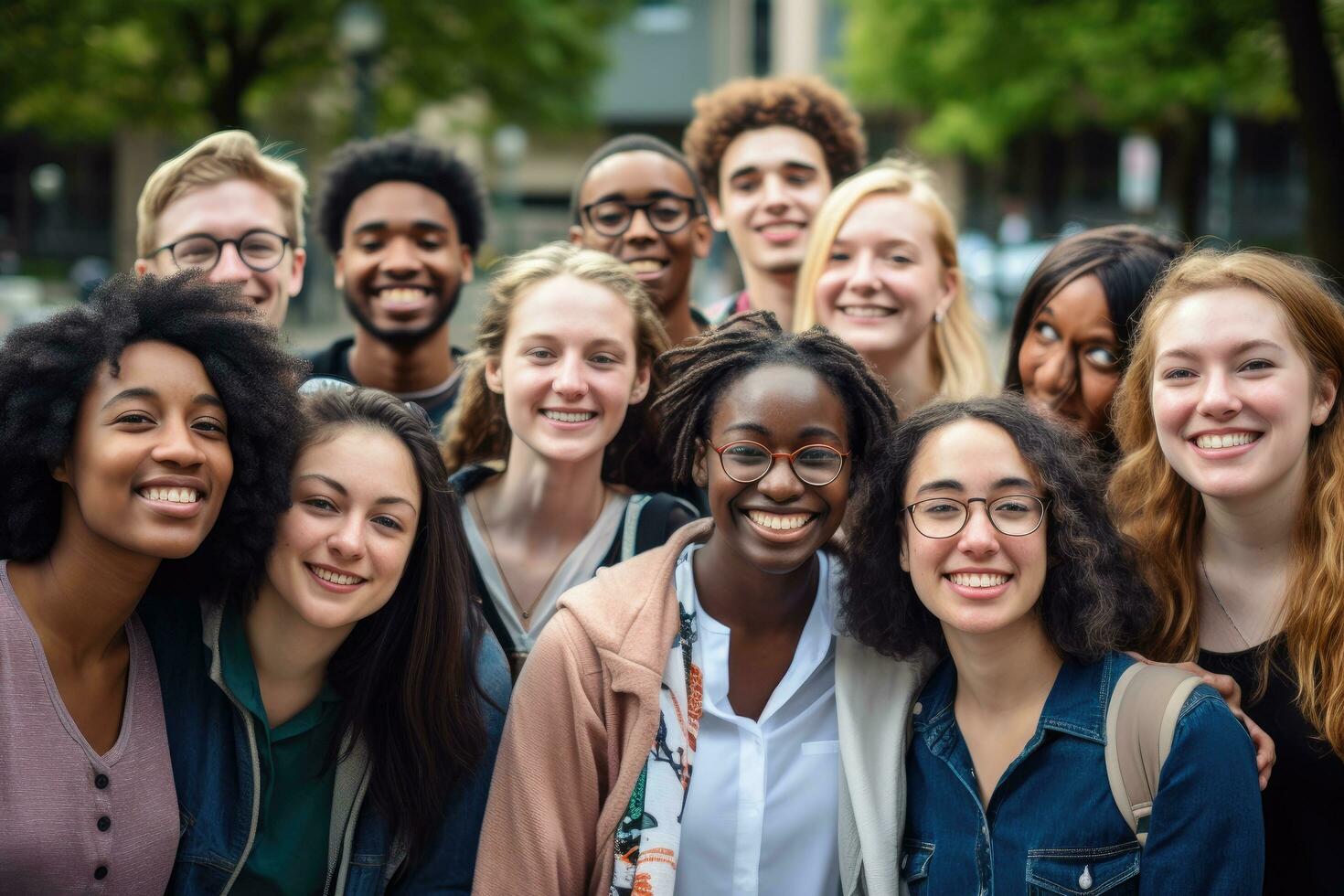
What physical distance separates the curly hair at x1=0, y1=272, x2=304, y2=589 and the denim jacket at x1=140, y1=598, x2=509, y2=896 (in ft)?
0.66

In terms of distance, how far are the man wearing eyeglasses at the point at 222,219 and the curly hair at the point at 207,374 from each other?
1.49 m

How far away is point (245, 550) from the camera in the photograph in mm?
3438

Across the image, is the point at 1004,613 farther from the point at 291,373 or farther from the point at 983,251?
the point at 983,251

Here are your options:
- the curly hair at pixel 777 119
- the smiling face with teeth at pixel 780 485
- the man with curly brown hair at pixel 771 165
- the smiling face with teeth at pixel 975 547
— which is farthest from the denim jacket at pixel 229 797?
the curly hair at pixel 777 119

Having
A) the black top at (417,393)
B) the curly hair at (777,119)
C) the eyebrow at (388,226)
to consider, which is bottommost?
the black top at (417,393)

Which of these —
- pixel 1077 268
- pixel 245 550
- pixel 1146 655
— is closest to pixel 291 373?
pixel 245 550

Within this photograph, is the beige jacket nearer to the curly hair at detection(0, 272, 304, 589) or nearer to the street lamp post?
the curly hair at detection(0, 272, 304, 589)

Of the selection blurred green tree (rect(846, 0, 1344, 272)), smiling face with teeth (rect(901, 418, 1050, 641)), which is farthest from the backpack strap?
blurred green tree (rect(846, 0, 1344, 272))

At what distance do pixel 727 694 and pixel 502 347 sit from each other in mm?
1578

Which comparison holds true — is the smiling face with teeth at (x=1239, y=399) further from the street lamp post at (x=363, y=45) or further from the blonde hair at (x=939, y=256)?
the street lamp post at (x=363, y=45)

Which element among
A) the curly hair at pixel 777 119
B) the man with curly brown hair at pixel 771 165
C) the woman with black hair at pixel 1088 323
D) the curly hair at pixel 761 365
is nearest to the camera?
the curly hair at pixel 761 365

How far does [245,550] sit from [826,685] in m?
1.58

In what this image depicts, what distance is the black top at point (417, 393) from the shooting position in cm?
539

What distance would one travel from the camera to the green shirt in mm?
3391
